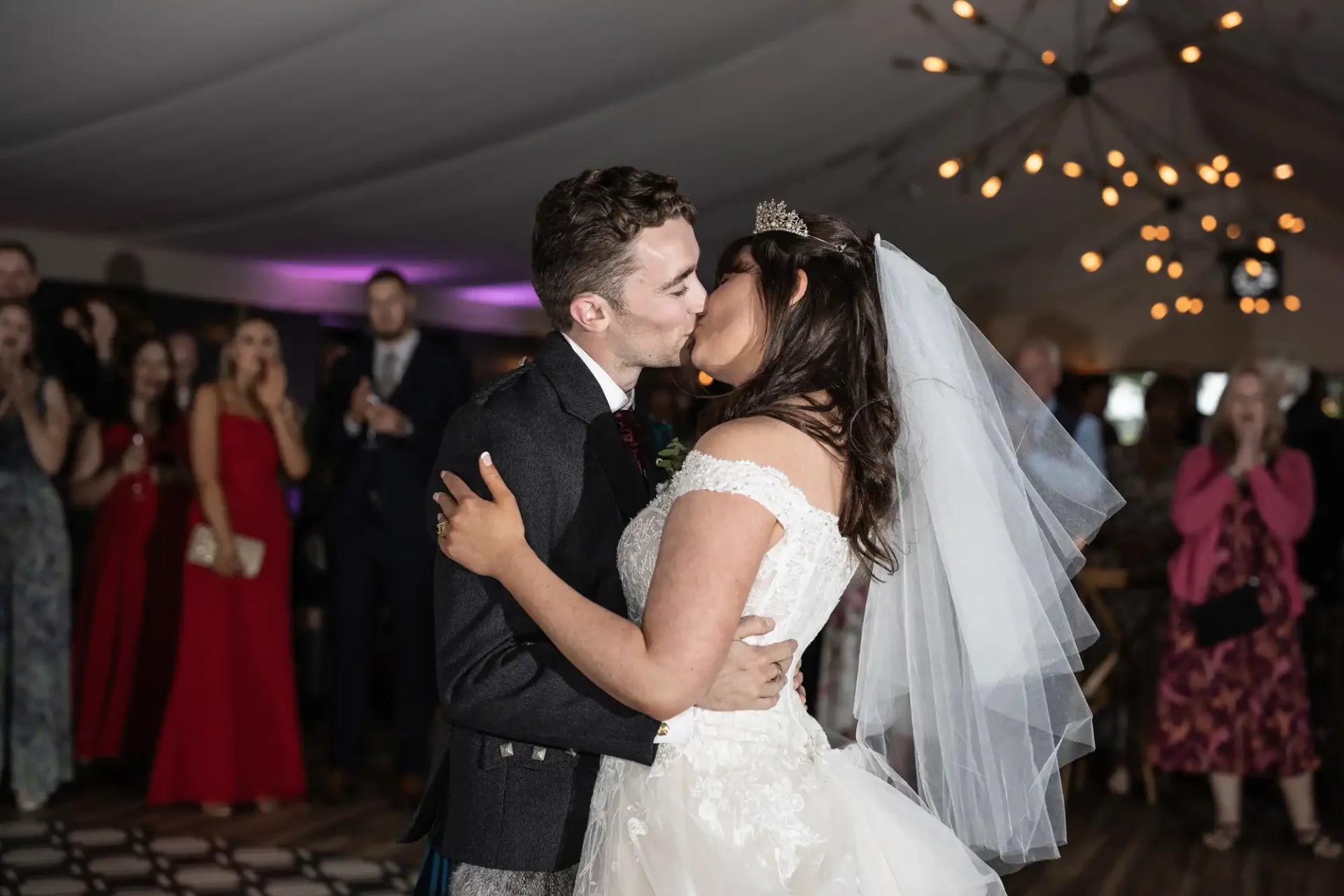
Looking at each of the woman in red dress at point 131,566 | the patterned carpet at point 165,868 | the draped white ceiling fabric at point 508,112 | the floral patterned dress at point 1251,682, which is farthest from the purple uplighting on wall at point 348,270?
the floral patterned dress at point 1251,682

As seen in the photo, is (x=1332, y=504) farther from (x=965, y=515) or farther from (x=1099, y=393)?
(x=965, y=515)

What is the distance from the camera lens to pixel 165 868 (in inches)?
156

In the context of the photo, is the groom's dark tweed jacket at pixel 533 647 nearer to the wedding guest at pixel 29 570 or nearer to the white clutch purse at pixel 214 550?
the white clutch purse at pixel 214 550

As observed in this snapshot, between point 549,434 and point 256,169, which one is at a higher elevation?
point 256,169

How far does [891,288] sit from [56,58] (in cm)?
346

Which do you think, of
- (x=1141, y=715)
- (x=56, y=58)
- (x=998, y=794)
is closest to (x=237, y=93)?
(x=56, y=58)

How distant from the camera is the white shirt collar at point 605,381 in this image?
6.15 ft

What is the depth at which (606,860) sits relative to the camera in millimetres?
1768

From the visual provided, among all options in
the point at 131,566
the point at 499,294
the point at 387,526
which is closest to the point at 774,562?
the point at 387,526

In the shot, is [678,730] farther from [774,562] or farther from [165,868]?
[165,868]

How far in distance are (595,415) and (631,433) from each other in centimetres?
13

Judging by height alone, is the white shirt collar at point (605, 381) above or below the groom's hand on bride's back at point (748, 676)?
above

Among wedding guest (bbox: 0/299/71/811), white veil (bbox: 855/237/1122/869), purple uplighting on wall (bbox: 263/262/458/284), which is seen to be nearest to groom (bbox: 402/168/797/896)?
white veil (bbox: 855/237/1122/869)

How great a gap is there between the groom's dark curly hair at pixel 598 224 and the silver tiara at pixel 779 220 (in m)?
0.13
